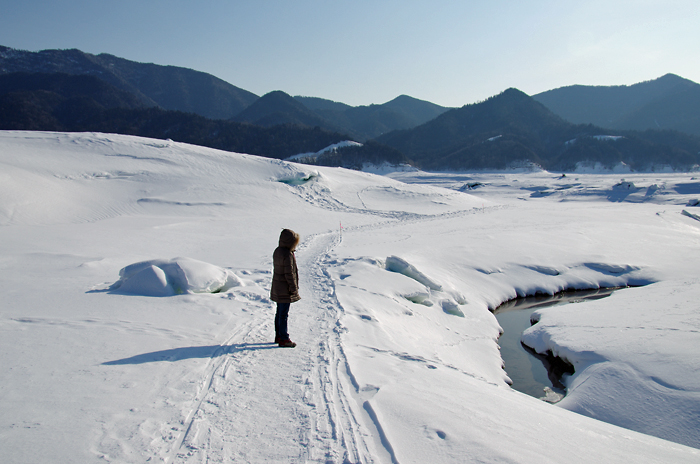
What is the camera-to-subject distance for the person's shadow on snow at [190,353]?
4164 mm

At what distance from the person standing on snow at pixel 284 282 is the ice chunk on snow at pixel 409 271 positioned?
19.1 ft

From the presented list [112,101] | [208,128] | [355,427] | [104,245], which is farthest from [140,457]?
[112,101]

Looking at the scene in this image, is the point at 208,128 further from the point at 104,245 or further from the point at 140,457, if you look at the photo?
the point at 140,457

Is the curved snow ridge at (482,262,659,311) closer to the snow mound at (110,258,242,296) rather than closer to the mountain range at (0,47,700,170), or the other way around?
the snow mound at (110,258,242,296)

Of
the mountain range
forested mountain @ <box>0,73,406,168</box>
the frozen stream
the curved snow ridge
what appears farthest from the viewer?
forested mountain @ <box>0,73,406,168</box>

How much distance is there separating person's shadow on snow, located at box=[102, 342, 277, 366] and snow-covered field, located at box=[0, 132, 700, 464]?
0.03m

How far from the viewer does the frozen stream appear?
7172 millimetres

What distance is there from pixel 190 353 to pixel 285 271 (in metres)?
1.49

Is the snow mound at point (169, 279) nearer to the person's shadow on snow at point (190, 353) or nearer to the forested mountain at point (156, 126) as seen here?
the person's shadow on snow at point (190, 353)

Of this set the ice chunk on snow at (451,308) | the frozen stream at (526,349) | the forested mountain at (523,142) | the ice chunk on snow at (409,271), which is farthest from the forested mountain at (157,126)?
the ice chunk on snow at (451,308)

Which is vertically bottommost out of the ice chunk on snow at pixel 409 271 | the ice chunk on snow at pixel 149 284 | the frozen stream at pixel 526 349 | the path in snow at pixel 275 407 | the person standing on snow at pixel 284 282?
the frozen stream at pixel 526 349

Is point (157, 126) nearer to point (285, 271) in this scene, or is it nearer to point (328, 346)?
point (285, 271)

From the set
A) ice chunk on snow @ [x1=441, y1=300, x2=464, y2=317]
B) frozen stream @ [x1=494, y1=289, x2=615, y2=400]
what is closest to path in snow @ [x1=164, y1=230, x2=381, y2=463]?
frozen stream @ [x1=494, y1=289, x2=615, y2=400]

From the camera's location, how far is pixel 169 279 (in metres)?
6.95
